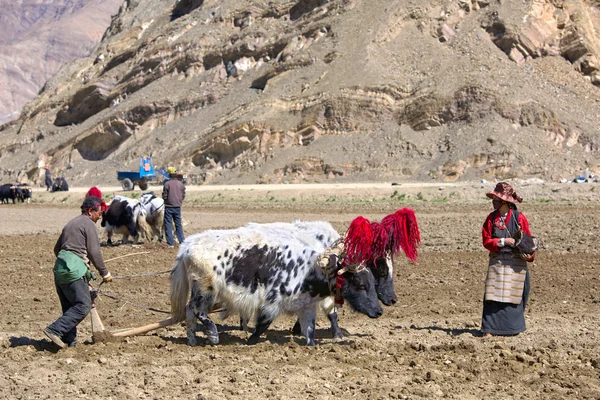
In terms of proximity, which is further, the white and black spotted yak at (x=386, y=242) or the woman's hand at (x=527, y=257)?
the woman's hand at (x=527, y=257)

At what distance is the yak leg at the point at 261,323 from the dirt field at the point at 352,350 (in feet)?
0.43

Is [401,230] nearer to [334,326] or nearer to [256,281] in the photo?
[334,326]

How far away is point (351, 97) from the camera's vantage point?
183ft

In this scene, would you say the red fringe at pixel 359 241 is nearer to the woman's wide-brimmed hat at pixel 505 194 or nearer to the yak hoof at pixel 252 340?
the yak hoof at pixel 252 340

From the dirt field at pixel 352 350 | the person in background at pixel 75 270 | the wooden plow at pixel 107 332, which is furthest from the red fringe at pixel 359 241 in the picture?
the person in background at pixel 75 270

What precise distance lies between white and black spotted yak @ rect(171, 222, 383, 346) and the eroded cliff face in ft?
131

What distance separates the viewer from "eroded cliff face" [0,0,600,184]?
51441 millimetres

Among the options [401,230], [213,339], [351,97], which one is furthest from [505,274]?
[351,97]

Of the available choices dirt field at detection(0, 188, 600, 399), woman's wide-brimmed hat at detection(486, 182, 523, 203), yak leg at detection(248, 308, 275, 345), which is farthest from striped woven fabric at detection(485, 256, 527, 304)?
yak leg at detection(248, 308, 275, 345)

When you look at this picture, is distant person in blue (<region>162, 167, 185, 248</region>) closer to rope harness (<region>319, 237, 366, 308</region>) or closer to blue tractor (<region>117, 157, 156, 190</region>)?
rope harness (<region>319, 237, 366, 308</region>)

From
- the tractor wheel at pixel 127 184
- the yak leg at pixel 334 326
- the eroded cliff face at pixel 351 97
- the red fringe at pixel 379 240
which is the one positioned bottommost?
the yak leg at pixel 334 326

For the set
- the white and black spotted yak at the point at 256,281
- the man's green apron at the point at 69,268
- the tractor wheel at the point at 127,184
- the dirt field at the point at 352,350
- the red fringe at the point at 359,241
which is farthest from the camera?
the tractor wheel at the point at 127,184

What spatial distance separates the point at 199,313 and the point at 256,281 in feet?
2.61

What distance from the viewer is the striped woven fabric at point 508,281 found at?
943cm
